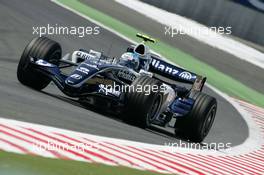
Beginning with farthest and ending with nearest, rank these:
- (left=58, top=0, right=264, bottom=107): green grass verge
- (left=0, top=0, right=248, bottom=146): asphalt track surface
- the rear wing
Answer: (left=58, top=0, right=264, bottom=107): green grass verge → the rear wing → (left=0, top=0, right=248, bottom=146): asphalt track surface

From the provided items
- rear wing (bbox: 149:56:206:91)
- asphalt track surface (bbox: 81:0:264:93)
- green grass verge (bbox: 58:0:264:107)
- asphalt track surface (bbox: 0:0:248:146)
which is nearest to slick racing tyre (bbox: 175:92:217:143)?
asphalt track surface (bbox: 0:0:248:146)

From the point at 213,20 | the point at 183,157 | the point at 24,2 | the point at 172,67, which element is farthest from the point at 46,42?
the point at 213,20

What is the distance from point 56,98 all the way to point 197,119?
2.56 metres

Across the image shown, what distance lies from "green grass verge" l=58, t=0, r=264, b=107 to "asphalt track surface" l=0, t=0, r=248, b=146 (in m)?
1.51

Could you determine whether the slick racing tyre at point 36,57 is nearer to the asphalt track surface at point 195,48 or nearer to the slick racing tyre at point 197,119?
the slick racing tyre at point 197,119

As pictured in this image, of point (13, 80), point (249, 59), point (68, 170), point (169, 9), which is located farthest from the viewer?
point (169, 9)

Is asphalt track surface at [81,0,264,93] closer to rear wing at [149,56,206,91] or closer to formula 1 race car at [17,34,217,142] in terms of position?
rear wing at [149,56,206,91]

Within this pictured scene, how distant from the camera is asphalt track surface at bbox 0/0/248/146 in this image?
1073 cm

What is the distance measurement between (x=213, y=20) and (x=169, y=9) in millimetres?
2261

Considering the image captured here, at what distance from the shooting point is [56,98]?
1307 cm

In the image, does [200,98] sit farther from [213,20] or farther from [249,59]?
[213,20]

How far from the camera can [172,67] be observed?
14336 mm

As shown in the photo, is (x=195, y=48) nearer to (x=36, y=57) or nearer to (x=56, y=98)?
(x=56, y=98)

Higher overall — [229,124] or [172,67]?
[172,67]
